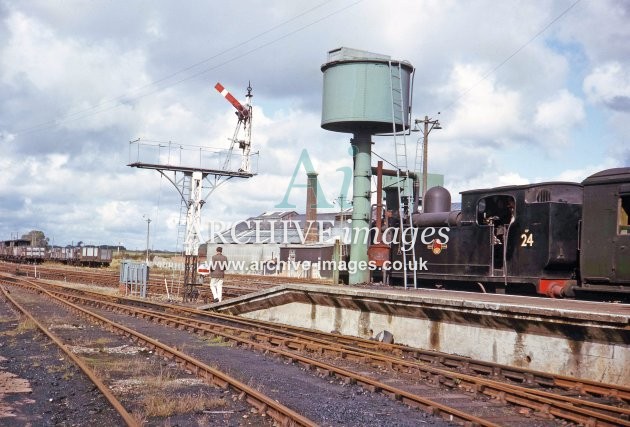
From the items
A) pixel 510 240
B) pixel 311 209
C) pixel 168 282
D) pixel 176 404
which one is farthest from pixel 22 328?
pixel 311 209

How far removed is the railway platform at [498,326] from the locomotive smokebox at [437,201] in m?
4.96

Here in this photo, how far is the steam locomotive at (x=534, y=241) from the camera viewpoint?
12.6 metres

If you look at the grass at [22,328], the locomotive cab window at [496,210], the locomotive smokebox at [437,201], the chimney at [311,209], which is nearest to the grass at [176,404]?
the grass at [22,328]

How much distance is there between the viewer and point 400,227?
1923 cm

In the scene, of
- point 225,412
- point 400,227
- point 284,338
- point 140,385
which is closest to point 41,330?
point 284,338

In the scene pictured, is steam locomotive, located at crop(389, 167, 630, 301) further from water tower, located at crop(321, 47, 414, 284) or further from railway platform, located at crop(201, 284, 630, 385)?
water tower, located at crop(321, 47, 414, 284)

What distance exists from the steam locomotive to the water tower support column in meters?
2.64

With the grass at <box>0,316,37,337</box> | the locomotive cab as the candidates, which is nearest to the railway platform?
the locomotive cab

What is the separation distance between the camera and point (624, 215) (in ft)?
41.1

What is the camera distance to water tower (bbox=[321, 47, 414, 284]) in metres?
21.4

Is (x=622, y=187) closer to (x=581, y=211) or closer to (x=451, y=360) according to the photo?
(x=581, y=211)

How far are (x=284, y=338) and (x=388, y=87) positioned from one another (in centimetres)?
1111

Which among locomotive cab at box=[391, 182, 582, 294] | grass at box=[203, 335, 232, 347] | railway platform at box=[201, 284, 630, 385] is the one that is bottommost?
grass at box=[203, 335, 232, 347]

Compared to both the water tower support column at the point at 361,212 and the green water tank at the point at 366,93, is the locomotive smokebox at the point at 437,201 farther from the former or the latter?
the green water tank at the point at 366,93
